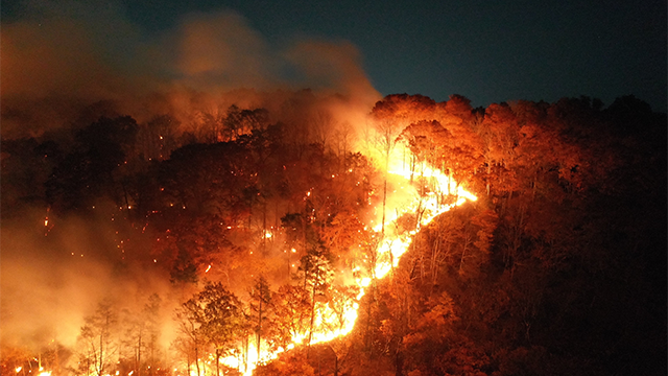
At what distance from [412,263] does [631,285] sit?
7695mm

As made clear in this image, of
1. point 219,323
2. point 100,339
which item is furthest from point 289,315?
point 100,339

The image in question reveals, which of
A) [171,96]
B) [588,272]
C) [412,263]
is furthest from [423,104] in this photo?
[171,96]

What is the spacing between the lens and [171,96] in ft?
110

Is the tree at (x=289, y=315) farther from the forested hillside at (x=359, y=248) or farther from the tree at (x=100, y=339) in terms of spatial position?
the tree at (x=100, y=339)

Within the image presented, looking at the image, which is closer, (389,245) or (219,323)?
(219,323)

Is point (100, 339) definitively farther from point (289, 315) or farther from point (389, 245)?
point (389, 245)

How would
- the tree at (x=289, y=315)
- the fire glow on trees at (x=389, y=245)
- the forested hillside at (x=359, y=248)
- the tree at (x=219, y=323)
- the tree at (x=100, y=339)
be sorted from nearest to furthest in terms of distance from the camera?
the tree at (x=219, y=323) < the forested hillside at (x=359, y=248) < the tree at (x=289, y=315) < the fire glow on trees at (x=389, y=245) < the tree at (x=100, y=339)

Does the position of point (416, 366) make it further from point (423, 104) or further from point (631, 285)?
point (423, 104)

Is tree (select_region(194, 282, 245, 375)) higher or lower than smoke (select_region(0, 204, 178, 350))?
lower

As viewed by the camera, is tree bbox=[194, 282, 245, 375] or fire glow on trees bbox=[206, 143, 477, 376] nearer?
tree bbox=[194, 282, 245, 375]

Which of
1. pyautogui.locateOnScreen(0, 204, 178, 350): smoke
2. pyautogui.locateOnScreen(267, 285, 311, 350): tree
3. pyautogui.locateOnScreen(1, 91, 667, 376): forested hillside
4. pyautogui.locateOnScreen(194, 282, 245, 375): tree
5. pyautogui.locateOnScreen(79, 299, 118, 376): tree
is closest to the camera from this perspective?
pyautogui.locateOnScreen(194, 282, 245, 375): tree

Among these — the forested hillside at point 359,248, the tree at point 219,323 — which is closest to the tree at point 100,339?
the forested hillside at point 359,248

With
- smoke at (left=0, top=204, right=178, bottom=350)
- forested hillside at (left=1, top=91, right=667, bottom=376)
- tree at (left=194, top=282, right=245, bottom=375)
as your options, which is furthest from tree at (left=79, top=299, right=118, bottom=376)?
tree at (left=194, top=282, right=245, bottom=375)

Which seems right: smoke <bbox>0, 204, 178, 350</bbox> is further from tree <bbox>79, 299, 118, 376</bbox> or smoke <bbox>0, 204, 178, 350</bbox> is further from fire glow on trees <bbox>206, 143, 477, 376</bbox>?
fire glow on trees <bbox>206, 143, 477, 376</bbox>
